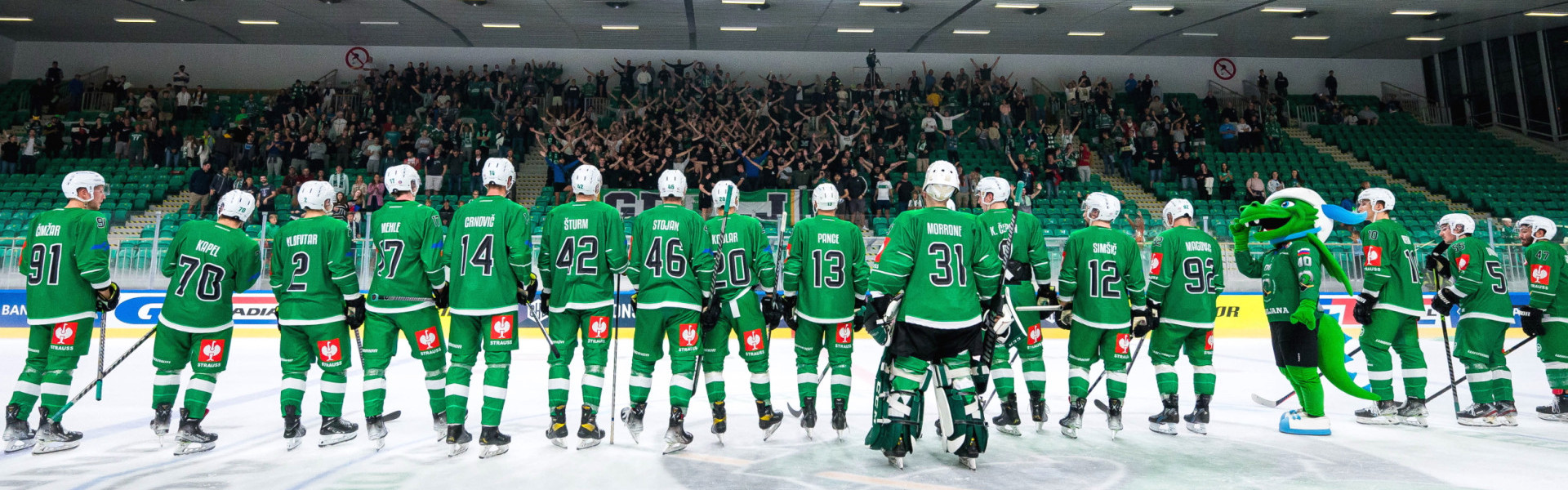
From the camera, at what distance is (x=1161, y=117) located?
74.8 feet

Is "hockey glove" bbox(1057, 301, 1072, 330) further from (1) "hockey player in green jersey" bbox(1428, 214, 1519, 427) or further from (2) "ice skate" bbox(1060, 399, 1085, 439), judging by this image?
(1) "hockey player in green jersey" bbox(1428, 214, 1519, 427)

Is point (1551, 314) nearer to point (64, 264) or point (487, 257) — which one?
point (487, 257)

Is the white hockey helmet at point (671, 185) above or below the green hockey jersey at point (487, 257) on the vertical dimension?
above

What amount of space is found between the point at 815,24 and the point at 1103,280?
16.4 m

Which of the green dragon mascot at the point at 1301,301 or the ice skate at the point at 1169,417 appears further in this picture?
the ice skate at the point at 1169,417

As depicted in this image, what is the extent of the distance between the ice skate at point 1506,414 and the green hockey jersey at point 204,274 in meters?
9.29

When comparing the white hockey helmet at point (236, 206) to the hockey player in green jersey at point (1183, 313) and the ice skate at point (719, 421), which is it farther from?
the hockey player in green jersey at point (1183, 313)

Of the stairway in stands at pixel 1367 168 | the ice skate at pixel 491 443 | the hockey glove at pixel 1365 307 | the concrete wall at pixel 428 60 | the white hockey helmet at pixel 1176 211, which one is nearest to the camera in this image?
the ice skate at pixel 491 443

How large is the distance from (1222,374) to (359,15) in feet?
65.1

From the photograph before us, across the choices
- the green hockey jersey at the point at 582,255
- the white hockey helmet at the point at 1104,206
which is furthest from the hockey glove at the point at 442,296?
the white hockey helmet at the point at 1104,206

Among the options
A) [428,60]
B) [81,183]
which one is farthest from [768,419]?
[428,60]

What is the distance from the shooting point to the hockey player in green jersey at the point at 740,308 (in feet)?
20.0

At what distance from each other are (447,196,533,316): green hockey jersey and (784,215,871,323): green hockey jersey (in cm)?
184

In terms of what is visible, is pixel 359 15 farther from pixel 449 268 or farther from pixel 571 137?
pixel 449 268
